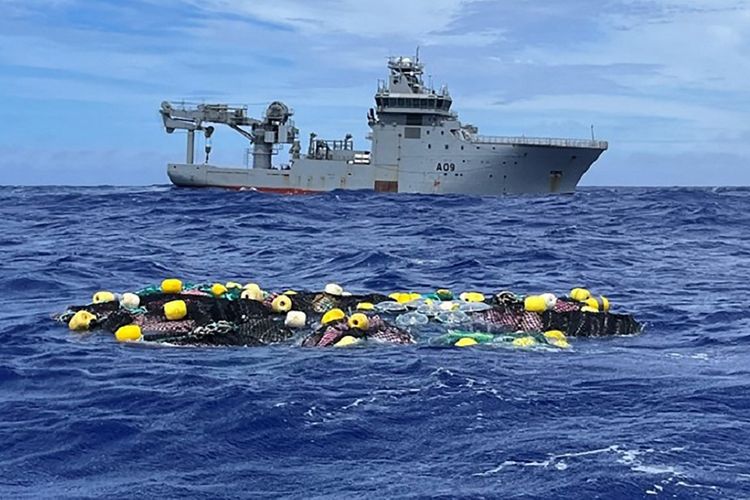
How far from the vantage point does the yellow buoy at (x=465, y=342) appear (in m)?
15.9

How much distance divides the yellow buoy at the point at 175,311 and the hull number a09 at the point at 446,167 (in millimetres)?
53591

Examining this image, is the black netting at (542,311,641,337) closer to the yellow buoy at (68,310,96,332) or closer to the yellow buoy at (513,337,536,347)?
the yellow buoy at (513,337,536,347)

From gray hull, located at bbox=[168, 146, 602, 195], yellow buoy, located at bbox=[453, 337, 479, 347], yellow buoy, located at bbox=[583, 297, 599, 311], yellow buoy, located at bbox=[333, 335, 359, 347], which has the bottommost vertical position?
yellow buoy, located at bbox=[333, 335, 359, 347]

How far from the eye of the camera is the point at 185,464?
992 centimetres

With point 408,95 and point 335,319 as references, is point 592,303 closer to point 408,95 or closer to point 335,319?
point 335,319

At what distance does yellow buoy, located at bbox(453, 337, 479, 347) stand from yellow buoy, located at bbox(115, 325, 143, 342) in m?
5.67

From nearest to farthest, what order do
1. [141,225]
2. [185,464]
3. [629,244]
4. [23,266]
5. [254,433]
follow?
[185,464] → [254,433] → [23,266] → [629,244] → [141,225]

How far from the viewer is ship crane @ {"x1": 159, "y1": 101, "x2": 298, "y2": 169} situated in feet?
248

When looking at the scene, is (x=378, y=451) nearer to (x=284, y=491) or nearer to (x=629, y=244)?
(x=284, y=491)

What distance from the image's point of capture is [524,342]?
1611cm

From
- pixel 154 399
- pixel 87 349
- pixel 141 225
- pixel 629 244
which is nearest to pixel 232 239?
pixel 141 225

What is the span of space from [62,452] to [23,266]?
18598mm

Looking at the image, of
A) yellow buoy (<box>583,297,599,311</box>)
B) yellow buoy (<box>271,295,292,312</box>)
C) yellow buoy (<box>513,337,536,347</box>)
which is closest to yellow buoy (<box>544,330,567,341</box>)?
yellow buoy (<box>513,337,536,347</box>)

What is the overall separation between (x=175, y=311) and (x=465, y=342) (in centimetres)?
537
